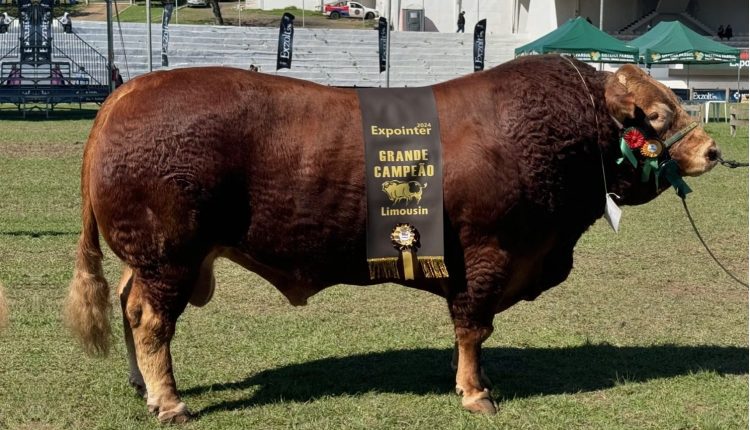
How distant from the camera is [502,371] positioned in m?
6.91

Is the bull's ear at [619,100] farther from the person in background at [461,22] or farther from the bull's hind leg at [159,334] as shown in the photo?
the person in background at [461,22]

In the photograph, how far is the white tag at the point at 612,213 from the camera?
618 cm

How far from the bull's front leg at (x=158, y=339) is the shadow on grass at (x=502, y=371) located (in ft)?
0.88

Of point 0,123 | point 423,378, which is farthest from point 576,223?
point 0,123

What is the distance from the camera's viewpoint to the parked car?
70312 mm

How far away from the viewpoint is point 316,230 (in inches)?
231

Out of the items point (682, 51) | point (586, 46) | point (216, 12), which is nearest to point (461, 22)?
point (216, 12)

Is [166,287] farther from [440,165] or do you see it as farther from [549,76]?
[549,76]

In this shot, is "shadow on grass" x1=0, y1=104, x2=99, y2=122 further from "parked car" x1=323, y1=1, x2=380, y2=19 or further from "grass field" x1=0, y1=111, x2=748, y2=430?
"parked car" x1=323, y1=1, x2=380, y2=19

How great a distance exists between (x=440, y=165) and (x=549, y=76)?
0.92 metres

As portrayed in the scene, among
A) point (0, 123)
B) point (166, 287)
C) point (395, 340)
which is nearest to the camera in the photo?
point (166, 287)

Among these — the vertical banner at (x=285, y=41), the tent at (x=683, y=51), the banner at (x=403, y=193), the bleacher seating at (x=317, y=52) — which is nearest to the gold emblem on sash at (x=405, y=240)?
the banner at (x=403, y=193)

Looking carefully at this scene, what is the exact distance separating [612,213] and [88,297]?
3186 millimetres

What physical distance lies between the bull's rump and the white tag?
1.53 meters
